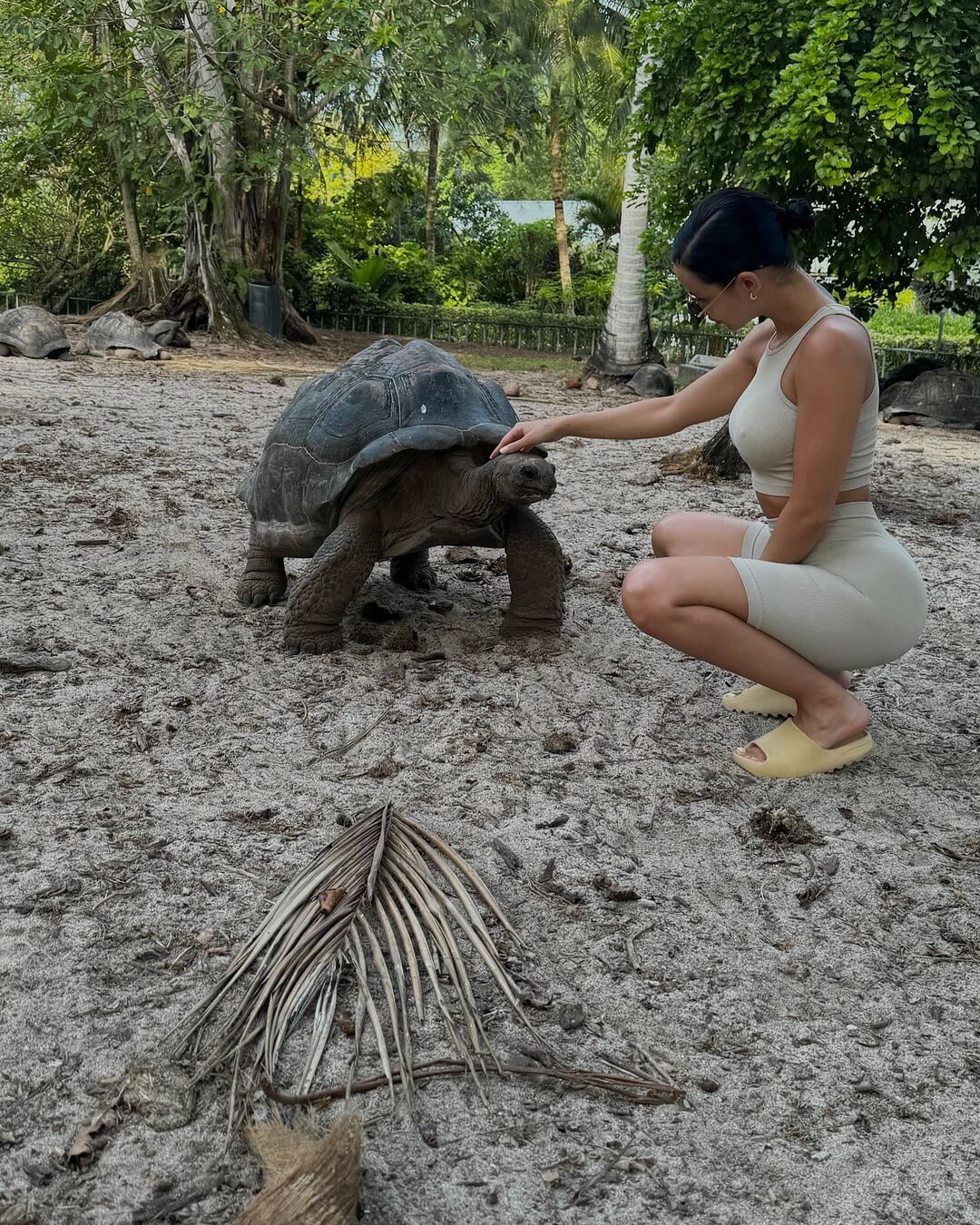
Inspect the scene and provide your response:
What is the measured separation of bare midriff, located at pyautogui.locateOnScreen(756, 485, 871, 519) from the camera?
8.79 ft

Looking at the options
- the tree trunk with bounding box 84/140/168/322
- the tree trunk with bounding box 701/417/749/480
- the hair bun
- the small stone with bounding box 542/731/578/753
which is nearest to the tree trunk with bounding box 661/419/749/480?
the tree trunk with bounding box 701/417/749/480

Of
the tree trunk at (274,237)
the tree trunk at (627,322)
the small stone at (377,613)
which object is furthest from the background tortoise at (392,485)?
the tree trunk at (274,237)

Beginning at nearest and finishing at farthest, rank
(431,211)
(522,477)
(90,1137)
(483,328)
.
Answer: (90,1137), (522,477), (483,328), (431,211)

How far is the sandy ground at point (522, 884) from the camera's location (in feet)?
4.91

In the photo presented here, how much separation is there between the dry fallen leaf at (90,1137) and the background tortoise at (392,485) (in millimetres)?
2009

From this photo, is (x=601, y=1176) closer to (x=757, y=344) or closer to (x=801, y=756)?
(x=801, y=756)

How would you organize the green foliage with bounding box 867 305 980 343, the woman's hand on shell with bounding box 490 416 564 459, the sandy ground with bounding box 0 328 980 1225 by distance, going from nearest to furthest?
1. the sandy ground with bounding box 0 328 980 1225
2. the woman's hand on shell with bounding box 490 416 564 459
3. the green foliage with bounding box 867 305 980 343

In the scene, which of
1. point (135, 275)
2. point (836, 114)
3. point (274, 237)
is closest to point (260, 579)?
point (836, 114)

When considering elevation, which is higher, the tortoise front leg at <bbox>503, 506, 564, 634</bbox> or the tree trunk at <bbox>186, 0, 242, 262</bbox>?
the tree trunk at <bbox>186, 0, 242, 262</bbox>

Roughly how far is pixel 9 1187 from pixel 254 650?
→ 2241 mm

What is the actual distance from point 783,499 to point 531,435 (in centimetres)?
68

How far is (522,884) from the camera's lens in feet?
7.32

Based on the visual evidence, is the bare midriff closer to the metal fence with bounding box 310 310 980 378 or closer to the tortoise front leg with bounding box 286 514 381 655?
the tortoise front leg with bounding box 286 514 381 655

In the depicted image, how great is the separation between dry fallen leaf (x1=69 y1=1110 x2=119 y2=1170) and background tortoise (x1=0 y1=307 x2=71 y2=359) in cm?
1025
